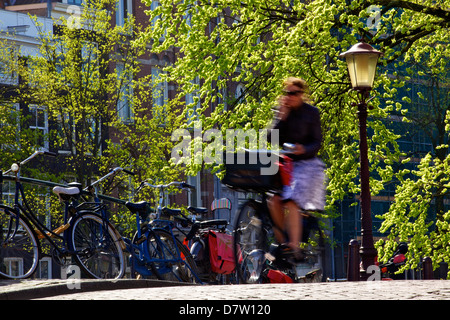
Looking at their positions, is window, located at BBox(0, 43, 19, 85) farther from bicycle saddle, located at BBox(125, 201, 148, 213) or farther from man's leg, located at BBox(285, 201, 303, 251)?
man's leg, located at BBox(285, 201, 303, 251)

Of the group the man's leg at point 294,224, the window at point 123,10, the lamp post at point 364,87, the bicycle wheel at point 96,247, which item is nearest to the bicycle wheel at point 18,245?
the bicycle wheel at point 96,247

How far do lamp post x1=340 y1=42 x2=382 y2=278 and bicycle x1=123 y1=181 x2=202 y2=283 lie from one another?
4163 millimetres

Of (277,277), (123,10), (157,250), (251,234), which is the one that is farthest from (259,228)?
(123,10)

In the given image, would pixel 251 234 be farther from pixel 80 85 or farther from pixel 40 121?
pixel 40 121

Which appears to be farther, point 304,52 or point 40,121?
point 40,121

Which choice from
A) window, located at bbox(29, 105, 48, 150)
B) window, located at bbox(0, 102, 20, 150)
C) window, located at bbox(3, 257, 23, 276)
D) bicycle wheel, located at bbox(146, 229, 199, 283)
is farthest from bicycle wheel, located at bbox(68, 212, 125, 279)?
window, located at bbox(29, 105, 48, 150)

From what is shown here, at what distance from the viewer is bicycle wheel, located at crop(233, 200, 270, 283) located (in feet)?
32.8

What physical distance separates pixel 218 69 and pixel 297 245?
370 inches

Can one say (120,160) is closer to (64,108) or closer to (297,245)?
(64,108)

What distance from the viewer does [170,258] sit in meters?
12.0

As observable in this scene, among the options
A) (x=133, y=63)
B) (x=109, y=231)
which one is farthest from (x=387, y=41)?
(x=133, y=63)

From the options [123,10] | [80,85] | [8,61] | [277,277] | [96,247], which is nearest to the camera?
[96,247]

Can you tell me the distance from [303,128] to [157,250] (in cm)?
331

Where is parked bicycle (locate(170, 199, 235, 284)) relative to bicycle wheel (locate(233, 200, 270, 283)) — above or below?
below
